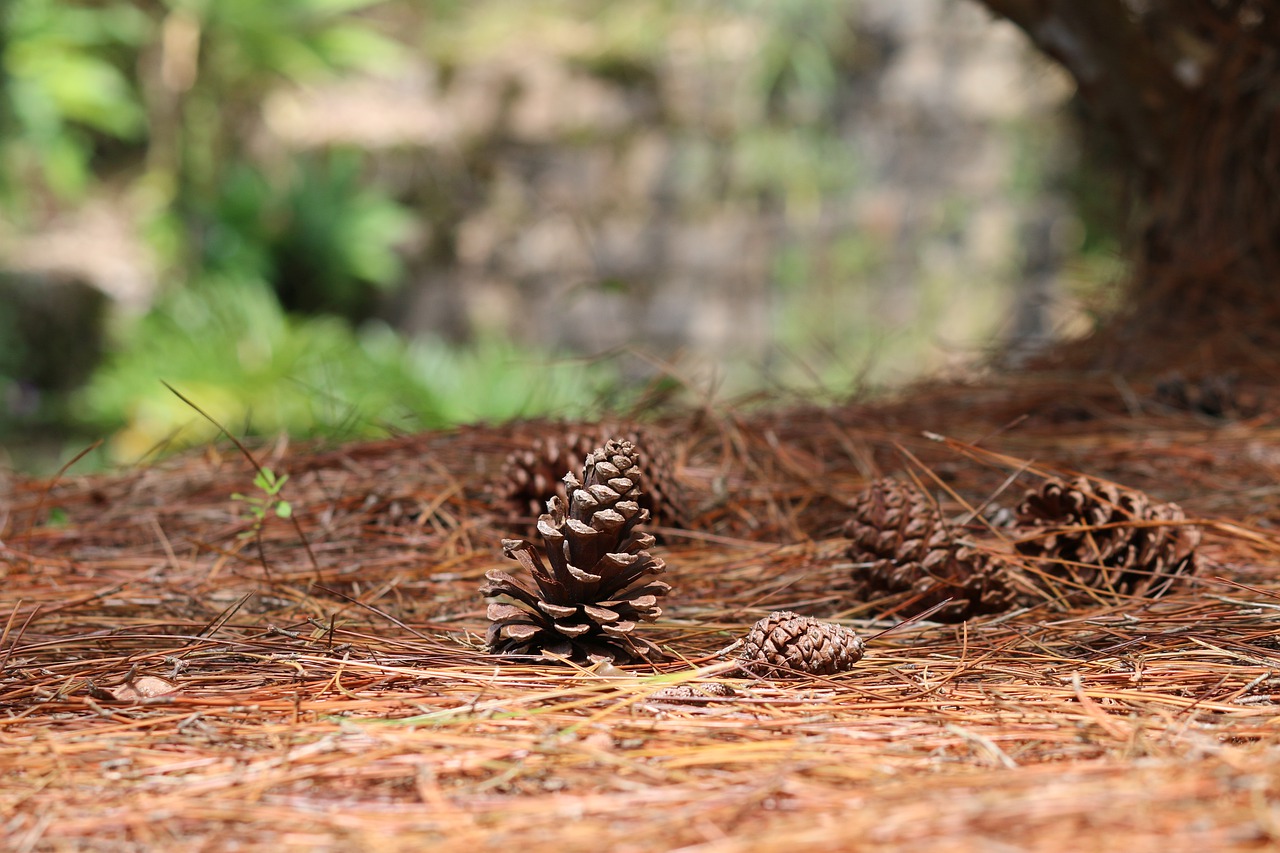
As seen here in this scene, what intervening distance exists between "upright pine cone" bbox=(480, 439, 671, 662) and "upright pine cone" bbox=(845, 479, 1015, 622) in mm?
303

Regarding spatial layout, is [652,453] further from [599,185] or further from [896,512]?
[599,185]

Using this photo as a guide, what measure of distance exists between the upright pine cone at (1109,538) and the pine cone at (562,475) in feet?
1.41

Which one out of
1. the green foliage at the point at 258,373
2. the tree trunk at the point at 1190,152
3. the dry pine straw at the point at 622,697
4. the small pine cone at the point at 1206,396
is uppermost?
the tree trunk at the point at 1190,152

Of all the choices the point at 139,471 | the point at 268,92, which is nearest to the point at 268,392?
the point at 268,92

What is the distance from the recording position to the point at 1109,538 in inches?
46.1

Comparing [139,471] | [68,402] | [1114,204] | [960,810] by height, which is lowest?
[68,402]

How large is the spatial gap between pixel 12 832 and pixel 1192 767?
2.29 ft

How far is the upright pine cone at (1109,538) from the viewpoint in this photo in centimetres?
115

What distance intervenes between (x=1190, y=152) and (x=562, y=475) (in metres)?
1.57

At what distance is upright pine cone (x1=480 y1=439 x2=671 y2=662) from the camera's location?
36.4 inches

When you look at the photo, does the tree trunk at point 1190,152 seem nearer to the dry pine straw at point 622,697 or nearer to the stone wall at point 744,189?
the dry pine straw at point 622,697

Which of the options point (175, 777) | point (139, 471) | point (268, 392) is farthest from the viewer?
point (268, 392)

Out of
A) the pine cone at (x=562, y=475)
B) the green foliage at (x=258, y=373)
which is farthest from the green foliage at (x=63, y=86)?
the pine cone at (x=562, y=475)

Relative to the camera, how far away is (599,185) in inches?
237
